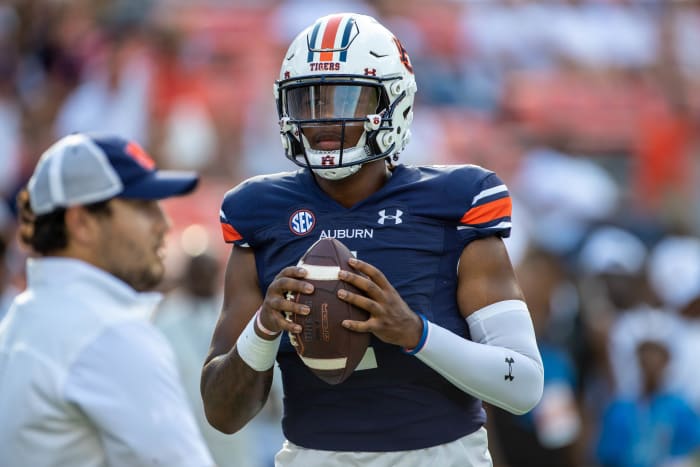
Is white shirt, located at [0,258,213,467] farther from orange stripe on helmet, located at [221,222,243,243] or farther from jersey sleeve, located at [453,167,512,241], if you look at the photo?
jersey sleeve, located at [453,167,512,241]

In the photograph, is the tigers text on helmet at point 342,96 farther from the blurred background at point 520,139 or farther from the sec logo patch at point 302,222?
the blurred background at point 520,139

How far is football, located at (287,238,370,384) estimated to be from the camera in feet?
9.06

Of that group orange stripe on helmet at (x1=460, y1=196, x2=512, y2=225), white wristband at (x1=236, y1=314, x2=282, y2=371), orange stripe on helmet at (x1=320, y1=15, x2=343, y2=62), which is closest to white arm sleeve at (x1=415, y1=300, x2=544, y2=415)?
orange stripe on helmet at (x1=460, y1=196, x2=512, y2=225)

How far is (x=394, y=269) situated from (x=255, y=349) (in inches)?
16.3

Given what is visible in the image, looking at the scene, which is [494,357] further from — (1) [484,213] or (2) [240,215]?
(2) [240,215]

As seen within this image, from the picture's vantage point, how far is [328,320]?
2758mm

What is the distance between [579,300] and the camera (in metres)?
7.50

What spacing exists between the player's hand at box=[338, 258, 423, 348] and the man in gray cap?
744mm

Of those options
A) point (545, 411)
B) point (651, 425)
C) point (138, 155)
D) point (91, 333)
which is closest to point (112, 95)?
point (545, 411)

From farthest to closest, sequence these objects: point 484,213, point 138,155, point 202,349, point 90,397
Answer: point 202,349 → point 138,155 → point 90,397 → point 484,213

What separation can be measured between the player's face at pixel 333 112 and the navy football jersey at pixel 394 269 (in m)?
0.16

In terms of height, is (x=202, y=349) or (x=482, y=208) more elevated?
(x=482, y=208)

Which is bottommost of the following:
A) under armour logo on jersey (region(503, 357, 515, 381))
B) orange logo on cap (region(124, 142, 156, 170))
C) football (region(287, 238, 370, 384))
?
under armour logo on jersey (region(503, 357, 515, 381))

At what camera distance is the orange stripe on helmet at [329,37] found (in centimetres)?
313
